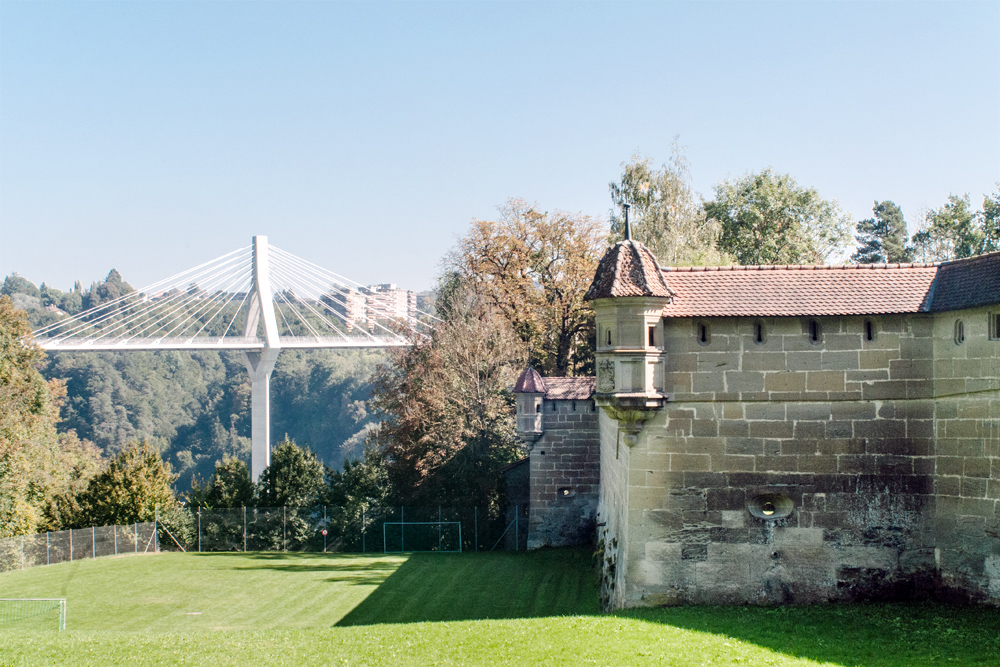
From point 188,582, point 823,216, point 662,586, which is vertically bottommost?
point 188,582

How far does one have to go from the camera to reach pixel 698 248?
37.9 m

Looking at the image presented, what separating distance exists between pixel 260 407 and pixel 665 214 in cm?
3245

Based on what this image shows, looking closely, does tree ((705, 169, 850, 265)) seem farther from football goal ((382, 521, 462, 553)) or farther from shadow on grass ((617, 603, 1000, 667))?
shadow on grass ((617, 603, 1000, 667))

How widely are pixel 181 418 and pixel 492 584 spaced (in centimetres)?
8442

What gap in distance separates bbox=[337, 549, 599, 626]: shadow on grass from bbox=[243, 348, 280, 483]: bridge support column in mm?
32606

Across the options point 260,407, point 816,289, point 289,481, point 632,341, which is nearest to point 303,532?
point 289,481

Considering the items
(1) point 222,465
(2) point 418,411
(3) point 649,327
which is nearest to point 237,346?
Result: (1) point 222,465

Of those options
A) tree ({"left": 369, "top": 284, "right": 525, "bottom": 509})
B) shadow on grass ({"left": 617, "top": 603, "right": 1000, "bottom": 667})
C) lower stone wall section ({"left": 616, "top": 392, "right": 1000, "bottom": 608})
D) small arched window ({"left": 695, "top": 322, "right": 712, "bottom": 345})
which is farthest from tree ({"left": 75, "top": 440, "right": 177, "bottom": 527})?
small arched window ({"left": 695, "top": 322, "right": 712, "bottom": 345})

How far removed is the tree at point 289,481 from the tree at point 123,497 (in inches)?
136

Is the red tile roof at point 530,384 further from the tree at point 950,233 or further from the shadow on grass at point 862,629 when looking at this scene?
the tree at point 950,233

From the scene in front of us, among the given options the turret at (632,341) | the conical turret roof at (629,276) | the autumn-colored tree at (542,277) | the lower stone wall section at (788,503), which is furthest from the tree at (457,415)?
the conical turret roof at (629,276)

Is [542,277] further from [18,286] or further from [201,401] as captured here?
[18,286]

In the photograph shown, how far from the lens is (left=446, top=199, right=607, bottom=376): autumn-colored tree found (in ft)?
131

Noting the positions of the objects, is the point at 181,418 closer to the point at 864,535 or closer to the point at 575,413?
the point at 575,413
